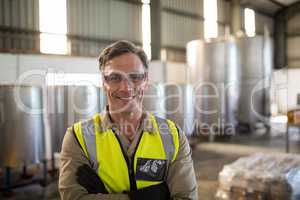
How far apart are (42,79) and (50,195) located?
226 centimetres

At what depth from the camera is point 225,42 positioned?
7.75 m

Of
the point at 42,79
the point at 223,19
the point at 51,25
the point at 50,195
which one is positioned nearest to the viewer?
the point at 50,195

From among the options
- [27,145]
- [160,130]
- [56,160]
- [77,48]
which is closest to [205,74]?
[77,48]

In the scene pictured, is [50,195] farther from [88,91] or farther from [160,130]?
[160,130]

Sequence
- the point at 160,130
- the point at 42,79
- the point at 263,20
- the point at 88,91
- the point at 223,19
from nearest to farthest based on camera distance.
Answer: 1. the point at 160,130
2. the point at 88,91
3. the point at 42,79
4. the point at 223,19
5. the point at 263,20

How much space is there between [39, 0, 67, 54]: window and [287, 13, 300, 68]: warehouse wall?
10.3 metres

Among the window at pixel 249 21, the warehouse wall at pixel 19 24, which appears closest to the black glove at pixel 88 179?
the warehouse wall at pixel 19 24

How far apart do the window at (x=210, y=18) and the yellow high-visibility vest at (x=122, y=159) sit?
414 inches

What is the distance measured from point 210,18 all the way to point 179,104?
6401mm

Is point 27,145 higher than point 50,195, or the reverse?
point 27,145

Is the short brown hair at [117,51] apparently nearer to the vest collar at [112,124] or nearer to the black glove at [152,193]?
the vest collar at [112,124]

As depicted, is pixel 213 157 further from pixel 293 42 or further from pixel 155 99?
pixel 293 42

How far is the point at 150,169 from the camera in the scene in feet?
4.50

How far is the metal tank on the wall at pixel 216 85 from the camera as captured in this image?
7.66 metres
